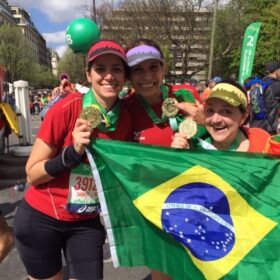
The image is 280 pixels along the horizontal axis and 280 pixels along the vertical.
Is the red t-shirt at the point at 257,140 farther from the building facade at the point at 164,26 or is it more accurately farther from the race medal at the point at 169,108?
the building facade at the point at 164,26

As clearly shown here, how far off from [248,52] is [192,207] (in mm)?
10635

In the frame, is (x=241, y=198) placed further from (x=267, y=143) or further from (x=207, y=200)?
(x=267, y=143)

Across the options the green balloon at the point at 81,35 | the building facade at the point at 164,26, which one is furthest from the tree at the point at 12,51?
the green balloon at the point at 81,35

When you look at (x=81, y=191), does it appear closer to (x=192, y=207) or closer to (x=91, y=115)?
(x=91, y=115)

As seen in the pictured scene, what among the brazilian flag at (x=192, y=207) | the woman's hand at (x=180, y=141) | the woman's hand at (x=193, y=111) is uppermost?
the woman's hand at (x=193, y=111)

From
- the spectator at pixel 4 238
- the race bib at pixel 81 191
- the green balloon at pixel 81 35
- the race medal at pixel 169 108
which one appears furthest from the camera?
the green balloon at pixel 81 35

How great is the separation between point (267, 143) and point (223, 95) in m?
0.41

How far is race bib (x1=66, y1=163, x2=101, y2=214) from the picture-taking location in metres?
2.20

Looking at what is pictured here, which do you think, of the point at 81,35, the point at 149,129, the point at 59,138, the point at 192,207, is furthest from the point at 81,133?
the point at 81,35

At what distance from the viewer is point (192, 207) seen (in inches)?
84.9

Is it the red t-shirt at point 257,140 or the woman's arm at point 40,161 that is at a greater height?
the red t-shirt at point 257,140

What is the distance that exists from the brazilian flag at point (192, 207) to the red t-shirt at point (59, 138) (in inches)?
6.3

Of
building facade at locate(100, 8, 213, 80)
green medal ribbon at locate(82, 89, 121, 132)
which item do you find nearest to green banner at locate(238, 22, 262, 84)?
green medal ribbon at locate(82, 89, 121, 132)

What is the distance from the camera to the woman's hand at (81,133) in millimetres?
1978
